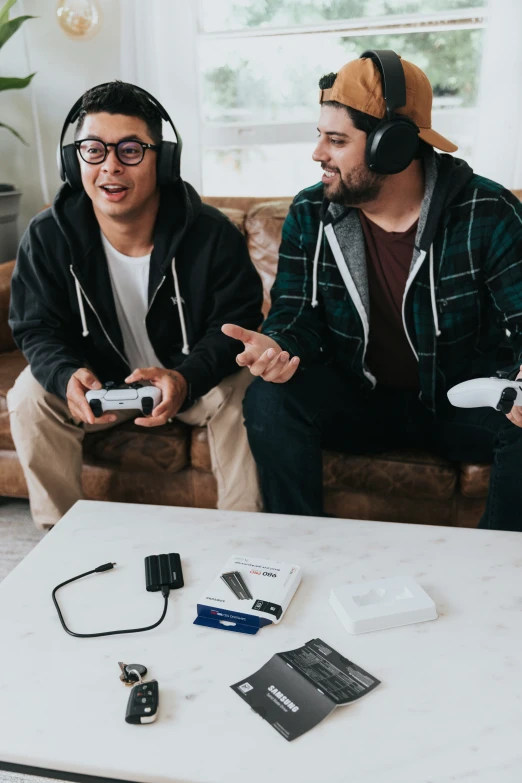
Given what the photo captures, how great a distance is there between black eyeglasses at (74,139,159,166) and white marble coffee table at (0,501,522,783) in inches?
33.9

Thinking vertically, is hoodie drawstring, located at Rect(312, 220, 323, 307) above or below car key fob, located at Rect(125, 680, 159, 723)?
above

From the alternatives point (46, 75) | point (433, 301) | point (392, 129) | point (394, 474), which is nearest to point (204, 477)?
point (394, 474)

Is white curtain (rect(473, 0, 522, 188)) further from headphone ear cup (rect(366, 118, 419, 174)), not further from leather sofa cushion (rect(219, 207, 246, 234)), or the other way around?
headphone ear cup (rect(366, 118, 419, 174))

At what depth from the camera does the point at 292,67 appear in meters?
2.58

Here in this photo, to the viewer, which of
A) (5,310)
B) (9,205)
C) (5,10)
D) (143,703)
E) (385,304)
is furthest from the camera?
(9,205)

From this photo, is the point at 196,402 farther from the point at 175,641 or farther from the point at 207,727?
the point at 207,727

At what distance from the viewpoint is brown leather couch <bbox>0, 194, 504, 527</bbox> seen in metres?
1.58

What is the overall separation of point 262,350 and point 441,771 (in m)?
0.88

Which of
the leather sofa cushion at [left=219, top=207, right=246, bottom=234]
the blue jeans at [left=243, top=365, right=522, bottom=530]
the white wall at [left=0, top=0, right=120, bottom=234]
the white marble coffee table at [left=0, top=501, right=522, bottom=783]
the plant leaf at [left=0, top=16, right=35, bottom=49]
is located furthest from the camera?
the white wall at [left=0, top=0, right=120, bottom=234]

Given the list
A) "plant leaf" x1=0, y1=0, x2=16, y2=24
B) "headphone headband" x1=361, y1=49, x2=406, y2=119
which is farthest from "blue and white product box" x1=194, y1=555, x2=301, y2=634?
"plant leaf" x1=0, y1=0, x2=16, y2=24

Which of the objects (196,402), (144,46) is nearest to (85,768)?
(196,402)

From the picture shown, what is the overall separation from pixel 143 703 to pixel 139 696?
0.5 inches

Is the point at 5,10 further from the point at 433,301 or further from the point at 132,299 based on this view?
the point at 433,301

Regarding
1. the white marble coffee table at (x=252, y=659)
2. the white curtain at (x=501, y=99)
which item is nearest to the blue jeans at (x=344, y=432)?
the white marble coffee table at (x=252, y=659)
